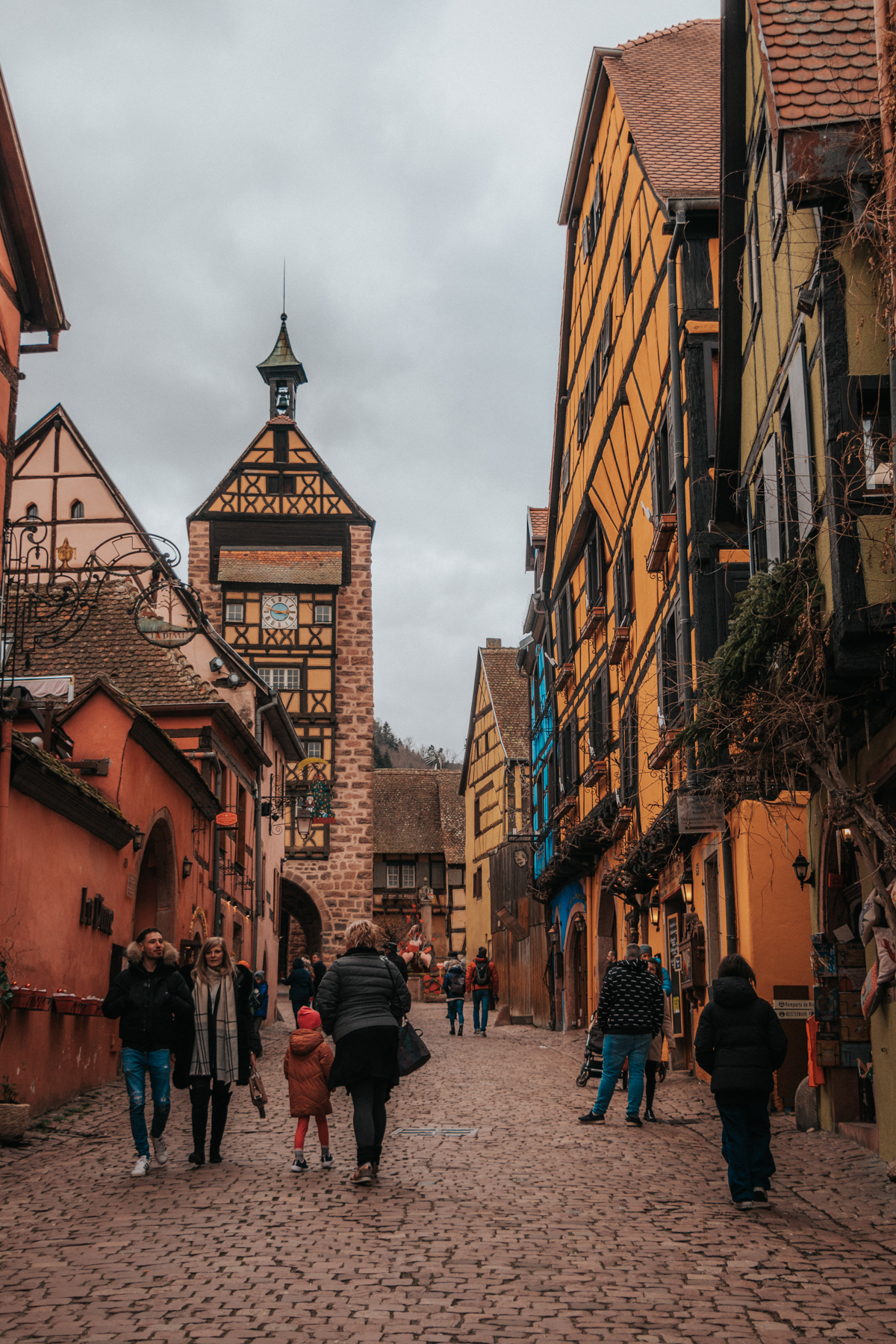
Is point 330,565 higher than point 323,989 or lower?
higher

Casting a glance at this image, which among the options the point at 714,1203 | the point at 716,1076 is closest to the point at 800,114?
the point at 716,1076

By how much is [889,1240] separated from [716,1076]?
1.39 meters

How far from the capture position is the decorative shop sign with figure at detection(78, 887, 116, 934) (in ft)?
42.3

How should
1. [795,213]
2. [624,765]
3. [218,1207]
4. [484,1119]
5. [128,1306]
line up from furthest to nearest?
[624,765] → [484,1119] → [795,213] → [218,1207] → [128,1306]

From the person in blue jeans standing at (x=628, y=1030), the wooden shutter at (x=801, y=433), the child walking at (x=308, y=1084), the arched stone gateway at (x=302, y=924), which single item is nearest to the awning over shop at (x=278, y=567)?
the arched stone gateway at (x=302, y=924)

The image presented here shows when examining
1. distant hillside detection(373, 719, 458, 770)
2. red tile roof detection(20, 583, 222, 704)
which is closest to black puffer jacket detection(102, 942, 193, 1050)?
red tile roof detection(20, 583, 222, 704)

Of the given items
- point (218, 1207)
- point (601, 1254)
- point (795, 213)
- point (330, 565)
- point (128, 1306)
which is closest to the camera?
point (128, 1306)

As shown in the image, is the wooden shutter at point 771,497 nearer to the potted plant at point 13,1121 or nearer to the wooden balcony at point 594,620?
the potted plant at point 13,1121

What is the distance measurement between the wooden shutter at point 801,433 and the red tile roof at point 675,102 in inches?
240

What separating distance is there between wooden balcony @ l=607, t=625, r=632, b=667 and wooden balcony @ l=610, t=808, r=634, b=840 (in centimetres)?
198

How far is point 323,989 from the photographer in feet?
27.0

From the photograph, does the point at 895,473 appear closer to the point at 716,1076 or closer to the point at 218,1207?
the point at 716,1076

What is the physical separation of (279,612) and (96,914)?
28.3 metres

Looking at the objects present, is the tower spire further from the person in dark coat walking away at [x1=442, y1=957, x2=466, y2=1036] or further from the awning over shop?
the person in dark coat walking away at [x1=442, y1=957, x2=466, y2=1036]
